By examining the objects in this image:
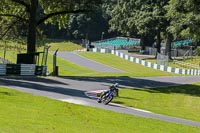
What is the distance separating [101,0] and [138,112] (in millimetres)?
22937

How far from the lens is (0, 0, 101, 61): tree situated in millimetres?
42188

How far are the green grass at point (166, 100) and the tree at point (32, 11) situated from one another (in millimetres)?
13825

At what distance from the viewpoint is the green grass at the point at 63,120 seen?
1404 centimetres

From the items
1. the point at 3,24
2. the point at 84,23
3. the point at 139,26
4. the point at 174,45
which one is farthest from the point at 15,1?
the point at 84,23

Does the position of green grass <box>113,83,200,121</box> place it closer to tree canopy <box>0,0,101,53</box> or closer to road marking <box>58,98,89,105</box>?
road marking <box>58,98,89,105</box>

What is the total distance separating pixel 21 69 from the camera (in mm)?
35188

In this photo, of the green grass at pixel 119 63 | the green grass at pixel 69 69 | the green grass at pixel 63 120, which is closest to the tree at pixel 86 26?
the green grass at pixel 119 63

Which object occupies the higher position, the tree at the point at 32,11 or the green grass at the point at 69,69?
the tree at the point at 32,11

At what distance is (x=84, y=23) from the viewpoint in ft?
384

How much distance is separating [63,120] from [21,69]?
65.2 feet

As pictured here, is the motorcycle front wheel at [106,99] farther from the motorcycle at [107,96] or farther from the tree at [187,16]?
the tree at [187,16]

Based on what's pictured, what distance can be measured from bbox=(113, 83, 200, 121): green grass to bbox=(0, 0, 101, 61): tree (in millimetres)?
13825

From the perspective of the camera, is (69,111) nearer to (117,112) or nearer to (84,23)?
(117,112)

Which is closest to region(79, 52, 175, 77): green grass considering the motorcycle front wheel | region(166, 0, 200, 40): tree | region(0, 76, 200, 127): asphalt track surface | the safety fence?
region(166, 0, 200, 40): tree
